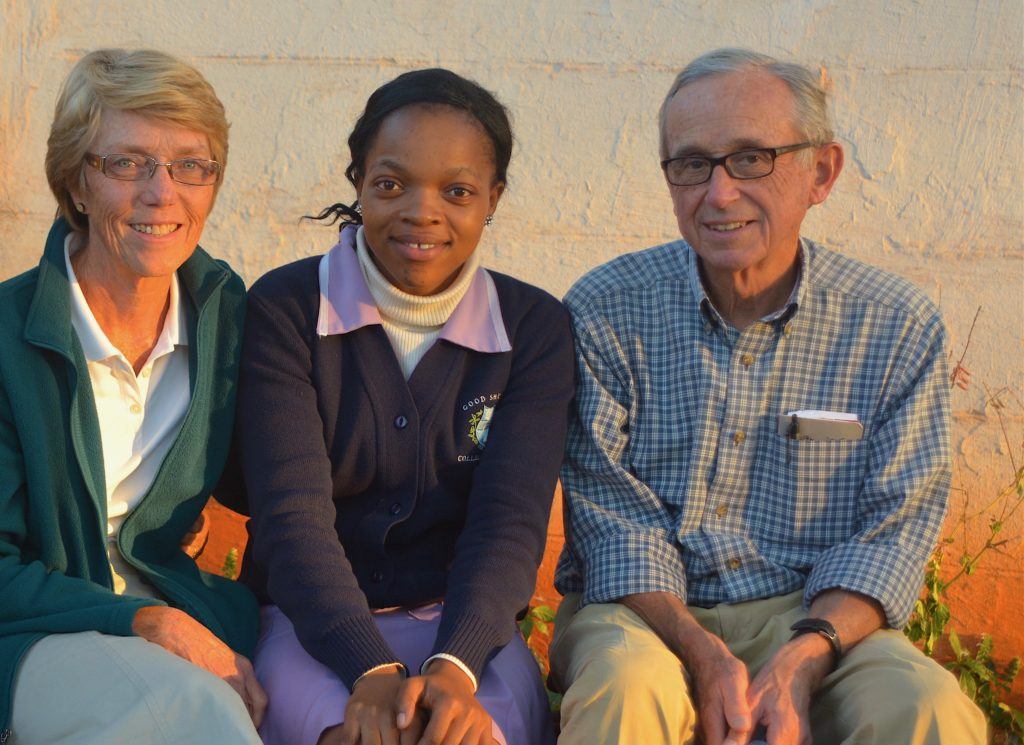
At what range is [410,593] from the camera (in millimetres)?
2980

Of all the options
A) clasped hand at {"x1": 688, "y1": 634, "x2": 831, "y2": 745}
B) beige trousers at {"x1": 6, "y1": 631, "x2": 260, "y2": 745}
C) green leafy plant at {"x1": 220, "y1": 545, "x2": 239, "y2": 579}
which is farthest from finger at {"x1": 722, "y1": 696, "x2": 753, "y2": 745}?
green leafy plant at {"x1": 220, "y1": 545, "x2": 239, "y2": 579}

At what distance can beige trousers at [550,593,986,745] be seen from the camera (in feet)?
8.30

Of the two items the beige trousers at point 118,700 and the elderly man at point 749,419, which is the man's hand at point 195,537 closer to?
the beige trousers at point 118,700

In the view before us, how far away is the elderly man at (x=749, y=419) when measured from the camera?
294 centimetres

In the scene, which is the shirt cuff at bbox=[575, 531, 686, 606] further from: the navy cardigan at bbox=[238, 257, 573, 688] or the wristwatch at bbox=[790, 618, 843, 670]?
the wristwatch at bbox=[790, 618, 843, 670]

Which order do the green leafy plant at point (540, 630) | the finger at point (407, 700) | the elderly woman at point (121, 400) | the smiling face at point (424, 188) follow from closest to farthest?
the finger at point (407, 700), the elderly woman at point (121, 400), the smiling face at point (424, 188), the green leafy plant at point (540, 630)

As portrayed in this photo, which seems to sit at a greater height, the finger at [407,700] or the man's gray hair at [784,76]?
the man's gray hair at [784,76]

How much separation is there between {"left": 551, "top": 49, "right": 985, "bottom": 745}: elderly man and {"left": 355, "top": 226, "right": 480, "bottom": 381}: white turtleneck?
0.37 meters

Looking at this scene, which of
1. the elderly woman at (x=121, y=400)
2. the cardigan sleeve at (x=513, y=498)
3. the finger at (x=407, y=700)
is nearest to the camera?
the finger at (x=407, y=700)

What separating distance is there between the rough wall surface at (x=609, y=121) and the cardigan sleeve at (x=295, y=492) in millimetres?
1409

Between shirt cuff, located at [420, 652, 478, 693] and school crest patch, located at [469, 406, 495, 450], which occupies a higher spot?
school crest patch, located at [469, 406, 495, 450]

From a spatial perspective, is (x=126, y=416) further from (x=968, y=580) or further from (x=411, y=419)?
(x=968, y=580)

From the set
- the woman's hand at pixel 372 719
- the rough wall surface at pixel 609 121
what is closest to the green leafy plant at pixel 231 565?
the rough wall surface at pixel 609 121

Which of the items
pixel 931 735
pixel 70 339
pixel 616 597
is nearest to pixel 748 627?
pixel 616 597
